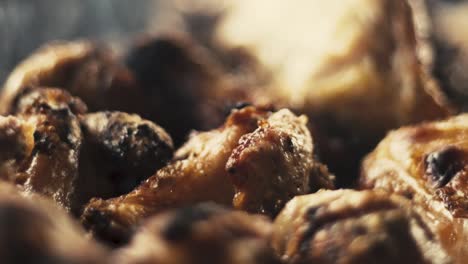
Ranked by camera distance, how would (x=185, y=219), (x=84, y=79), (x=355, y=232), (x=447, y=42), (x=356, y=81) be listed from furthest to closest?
(x=447, y=42) < (x=356, y=81) < (x=84, y=79) < (x=355, y=232) < (x=185, y=219)

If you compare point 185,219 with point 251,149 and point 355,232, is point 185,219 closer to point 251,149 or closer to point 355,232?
point 355,232

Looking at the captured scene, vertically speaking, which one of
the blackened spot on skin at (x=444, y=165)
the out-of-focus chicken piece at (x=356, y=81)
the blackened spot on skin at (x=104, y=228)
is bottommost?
the blackened spot on skin at (x=104, y=228)

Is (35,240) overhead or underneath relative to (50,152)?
underneath

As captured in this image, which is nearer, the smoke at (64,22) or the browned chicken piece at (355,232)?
the browned chicken piece at (355,232)

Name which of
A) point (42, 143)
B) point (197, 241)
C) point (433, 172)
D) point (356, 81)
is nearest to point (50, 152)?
point (42, 143)

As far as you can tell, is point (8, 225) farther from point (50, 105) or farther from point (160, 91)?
point (160, 91)

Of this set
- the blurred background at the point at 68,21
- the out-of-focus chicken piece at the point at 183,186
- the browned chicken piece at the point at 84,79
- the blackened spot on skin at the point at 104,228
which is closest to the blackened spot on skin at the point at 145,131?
the out-of-focus chicken piece at the point at 183,186

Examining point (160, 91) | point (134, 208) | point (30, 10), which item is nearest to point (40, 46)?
point (30, 10)

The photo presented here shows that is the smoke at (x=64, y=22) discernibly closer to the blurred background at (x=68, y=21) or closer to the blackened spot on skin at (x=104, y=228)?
the blurred background at (x=68, y=21)
